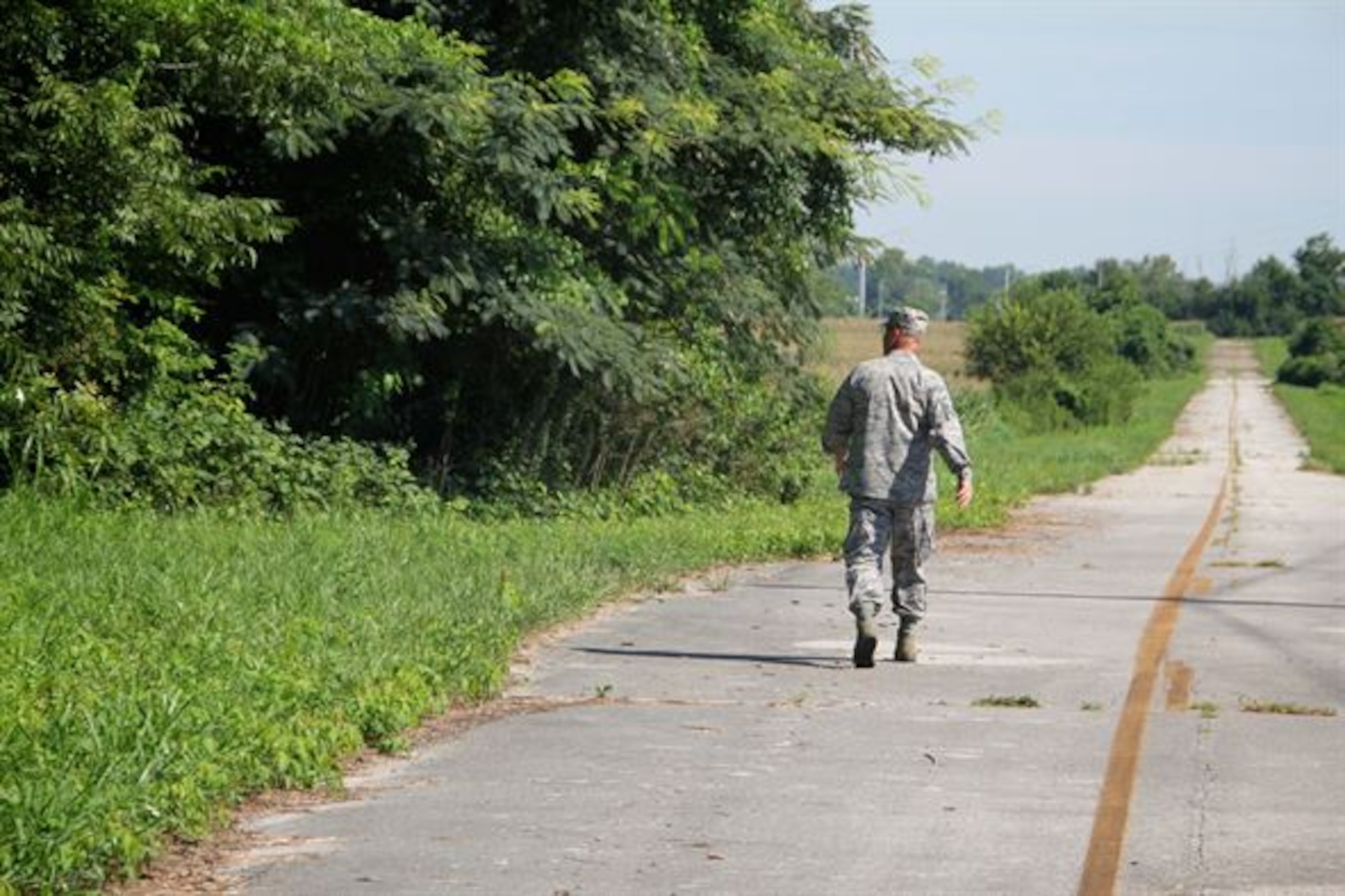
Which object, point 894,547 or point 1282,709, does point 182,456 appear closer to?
point 894,547

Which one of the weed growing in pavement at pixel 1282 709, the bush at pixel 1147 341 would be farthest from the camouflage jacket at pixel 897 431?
the bush at pixel 1147 341

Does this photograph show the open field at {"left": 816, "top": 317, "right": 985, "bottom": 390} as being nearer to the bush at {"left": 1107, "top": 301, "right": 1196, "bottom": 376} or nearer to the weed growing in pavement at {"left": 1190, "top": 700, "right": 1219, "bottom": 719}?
the bush at {"left": 1107, "top": 301, "right": 1196, "bottom": 376}

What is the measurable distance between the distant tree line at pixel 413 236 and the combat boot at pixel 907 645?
7.12 metres

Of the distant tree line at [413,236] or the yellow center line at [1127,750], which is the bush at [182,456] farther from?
the yellow center line at [1127,750]

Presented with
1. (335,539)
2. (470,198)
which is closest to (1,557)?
(335,539)

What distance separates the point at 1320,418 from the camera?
73625 mm

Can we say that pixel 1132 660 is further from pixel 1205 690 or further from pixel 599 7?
pixel 599 7

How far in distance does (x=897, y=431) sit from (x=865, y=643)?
115 cm

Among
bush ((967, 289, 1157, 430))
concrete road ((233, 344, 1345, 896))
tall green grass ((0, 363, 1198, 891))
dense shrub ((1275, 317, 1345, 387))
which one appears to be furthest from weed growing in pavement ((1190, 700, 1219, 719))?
dense shrub ((1275, 317, 1345, 387))

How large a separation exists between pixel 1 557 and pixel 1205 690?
6939 millimetres

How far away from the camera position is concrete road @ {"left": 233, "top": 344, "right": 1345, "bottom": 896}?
7.82 metres

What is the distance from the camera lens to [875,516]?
13.4 m

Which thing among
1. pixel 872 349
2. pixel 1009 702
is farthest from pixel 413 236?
pixel 872 349

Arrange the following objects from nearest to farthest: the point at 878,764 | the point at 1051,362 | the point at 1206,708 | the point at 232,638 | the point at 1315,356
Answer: the point at 878,764, the point at 1206,708, the point at 232,638, the point at 1051,362, the point at 1315,356
